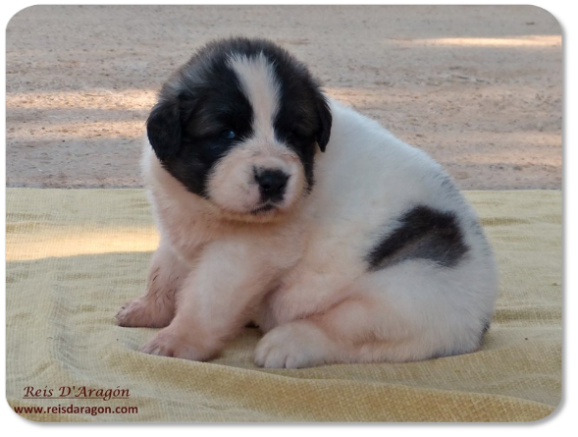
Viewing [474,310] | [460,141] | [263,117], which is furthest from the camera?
[460,141]

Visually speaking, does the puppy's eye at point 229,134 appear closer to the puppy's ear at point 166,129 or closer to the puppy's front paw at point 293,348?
the puppy's ear at point 166,129

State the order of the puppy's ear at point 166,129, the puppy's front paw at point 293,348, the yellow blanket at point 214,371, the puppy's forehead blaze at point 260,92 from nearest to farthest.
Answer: the yellow blanket at point 214,371
the puppy's forehead blaze at point 260,92
the puppy's ear at point 166,129
the puppy's front paw at point 293,348

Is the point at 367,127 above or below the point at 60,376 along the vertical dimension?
above

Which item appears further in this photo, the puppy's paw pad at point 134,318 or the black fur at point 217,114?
the puppy's paw pad at point 134,318

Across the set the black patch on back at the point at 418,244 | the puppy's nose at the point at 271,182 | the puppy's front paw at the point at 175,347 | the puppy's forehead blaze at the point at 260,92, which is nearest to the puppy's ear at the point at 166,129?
the puppy's forehead blaze at the point at 260,92

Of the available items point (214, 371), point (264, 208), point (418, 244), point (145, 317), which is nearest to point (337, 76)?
point (145, 317)

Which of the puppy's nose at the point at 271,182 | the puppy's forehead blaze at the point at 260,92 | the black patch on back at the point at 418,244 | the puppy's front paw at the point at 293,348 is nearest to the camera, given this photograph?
the puppy's nose at the point at 271,182

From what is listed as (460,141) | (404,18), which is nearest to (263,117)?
(404,18)

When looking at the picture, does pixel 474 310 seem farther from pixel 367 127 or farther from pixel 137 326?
pixel 137 326

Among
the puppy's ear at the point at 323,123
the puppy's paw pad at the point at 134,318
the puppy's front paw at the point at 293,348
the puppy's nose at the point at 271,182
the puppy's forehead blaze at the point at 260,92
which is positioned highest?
the puppy's forehead blaze at the point at 260,92

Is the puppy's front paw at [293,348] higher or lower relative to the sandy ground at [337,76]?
higher
